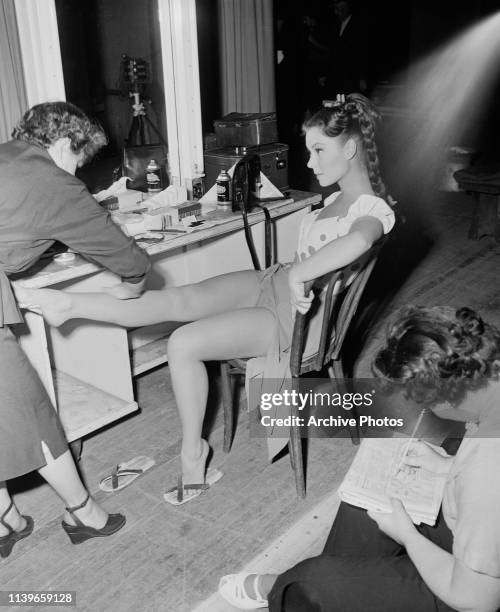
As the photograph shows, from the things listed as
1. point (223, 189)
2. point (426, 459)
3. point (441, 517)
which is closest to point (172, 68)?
point (223, 189)

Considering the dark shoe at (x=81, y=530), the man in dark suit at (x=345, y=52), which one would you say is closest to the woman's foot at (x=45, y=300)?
the dark shoe at (x=81, y=530)

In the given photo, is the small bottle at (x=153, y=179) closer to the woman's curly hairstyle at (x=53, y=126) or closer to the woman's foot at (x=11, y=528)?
the woman's curly hairstyle at (x=53, y=126)

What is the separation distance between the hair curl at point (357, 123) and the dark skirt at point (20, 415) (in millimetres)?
1165

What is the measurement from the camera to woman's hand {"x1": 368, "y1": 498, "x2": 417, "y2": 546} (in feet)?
4.42

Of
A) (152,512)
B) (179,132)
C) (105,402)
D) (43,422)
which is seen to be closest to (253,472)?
(152,512)

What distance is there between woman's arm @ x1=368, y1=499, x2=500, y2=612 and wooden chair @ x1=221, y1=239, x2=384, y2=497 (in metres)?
0.72

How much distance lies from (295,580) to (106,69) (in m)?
5.75

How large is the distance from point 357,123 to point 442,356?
3.69 ft

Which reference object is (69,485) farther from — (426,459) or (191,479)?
(426,459)

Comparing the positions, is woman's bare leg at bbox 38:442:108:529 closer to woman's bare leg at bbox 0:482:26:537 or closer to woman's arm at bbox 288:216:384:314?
woman's bare leg at bbox 0:482:26:537

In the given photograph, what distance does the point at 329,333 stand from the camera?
7.16 ft

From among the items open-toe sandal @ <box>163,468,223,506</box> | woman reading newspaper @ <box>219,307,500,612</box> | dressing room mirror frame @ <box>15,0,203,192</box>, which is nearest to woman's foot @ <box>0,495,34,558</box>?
open-toe sandal @ <box>163,468,223,506</box>

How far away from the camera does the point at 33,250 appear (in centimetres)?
174

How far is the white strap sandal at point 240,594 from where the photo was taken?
1.72 meters
